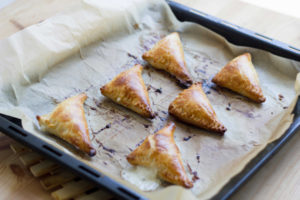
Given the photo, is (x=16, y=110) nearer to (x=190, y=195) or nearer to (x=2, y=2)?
(x=190, y=195)

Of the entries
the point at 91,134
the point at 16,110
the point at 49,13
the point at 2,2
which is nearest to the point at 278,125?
the point at 91,134

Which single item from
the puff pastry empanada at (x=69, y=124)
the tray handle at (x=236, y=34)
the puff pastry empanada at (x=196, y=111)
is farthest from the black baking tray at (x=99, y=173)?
the puff pastry empanada at (x=196, y=111)

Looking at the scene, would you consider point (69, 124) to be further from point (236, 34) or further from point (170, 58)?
point (236, 34)

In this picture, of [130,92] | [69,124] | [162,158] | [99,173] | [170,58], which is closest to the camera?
[99,173]

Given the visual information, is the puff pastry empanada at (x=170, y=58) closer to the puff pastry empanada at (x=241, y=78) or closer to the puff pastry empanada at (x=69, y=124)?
the puff pastry empanada at (x=241, y=78)

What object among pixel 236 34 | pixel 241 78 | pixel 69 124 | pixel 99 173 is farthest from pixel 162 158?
pixel 236 34

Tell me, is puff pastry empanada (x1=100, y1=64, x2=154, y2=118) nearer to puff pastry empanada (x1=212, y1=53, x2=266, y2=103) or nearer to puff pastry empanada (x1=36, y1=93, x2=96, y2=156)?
puff pastry empanada (x1=36, y1=93, x2=96, y2=156)
